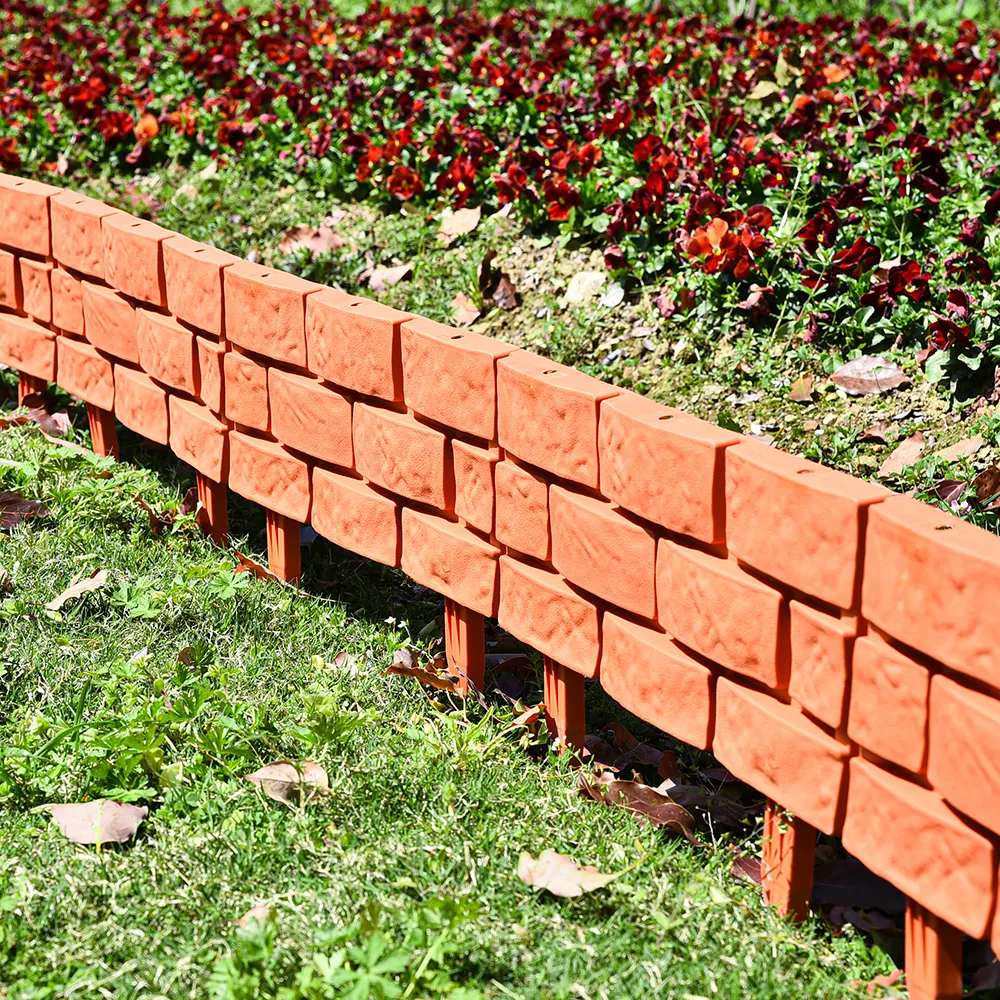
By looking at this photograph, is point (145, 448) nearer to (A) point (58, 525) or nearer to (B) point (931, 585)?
(A) point (58, 525)

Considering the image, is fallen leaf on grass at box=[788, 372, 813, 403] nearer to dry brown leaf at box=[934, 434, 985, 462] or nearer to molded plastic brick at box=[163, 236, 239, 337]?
dry brown leaf at box=[934, 434, 985, 462]

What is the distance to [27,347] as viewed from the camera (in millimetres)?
4516

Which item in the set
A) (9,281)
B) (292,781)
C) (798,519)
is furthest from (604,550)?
(9,281)

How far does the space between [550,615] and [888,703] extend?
88cm

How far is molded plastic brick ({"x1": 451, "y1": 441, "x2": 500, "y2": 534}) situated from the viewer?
2947 mm

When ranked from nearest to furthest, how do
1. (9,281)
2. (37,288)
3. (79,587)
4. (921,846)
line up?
1. (921,846)
2. (79,587)
3. (37,288)
4. (9,281)

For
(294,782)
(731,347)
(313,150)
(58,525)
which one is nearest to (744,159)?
(731,347)

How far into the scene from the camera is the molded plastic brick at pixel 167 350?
3.77 metres

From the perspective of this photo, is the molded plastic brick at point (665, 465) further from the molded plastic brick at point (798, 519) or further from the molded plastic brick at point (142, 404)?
the molded plastic brick at point (142, 404)

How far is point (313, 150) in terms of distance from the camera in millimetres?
5777

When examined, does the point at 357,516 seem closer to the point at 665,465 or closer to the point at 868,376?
the point at 665,465

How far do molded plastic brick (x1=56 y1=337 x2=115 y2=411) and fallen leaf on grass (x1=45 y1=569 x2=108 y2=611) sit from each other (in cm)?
80

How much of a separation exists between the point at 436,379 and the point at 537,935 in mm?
1187

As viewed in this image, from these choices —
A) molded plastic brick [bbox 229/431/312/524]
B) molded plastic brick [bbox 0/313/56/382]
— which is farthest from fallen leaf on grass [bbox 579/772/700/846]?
molded plastic brick [bbox 0/313/56/382]
